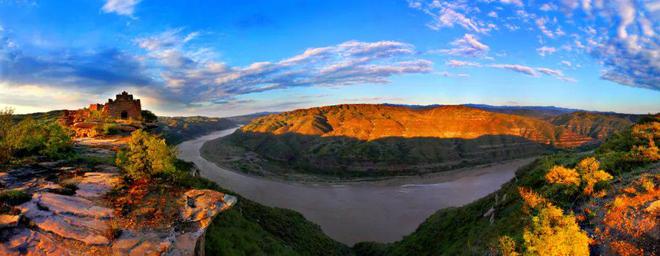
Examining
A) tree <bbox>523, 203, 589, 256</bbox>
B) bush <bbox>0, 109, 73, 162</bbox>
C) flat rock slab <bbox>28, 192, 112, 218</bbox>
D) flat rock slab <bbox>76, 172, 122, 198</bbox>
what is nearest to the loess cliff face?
bush <bbox>0, 109, 73, 162</bbox>

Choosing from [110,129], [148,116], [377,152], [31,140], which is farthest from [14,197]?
[377,152]

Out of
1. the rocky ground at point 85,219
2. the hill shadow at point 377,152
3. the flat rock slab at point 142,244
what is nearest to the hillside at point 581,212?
the rocky ground at point 85,219

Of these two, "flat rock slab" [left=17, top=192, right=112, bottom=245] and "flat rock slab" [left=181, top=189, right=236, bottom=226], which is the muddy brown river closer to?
"flat rock slab" [left=181, top=189, right=236, bottom=226]

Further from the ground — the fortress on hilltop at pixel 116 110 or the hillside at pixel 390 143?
the fortress on hilltop at pixel 116 110

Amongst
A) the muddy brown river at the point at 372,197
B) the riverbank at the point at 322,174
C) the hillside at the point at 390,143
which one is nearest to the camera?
the muddy brown river at the point at 372,197

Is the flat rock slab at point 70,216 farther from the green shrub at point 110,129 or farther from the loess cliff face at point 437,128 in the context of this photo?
the loess cliff face at point 437,128

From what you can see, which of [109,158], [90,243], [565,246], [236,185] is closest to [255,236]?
[109,158]

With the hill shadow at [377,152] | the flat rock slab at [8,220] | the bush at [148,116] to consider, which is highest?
the bush at [148,116]
